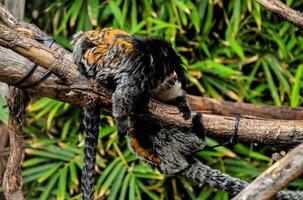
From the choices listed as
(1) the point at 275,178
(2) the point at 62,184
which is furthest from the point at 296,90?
(1) the point at 275,178

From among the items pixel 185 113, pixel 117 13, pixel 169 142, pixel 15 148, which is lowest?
pixel 15 148

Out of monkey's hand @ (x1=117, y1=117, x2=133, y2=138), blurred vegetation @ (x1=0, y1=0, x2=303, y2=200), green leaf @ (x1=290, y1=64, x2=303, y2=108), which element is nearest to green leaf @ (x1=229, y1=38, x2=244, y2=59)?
blurred vegetation @ (x1=0, y1=0, x2=303, y2=200)

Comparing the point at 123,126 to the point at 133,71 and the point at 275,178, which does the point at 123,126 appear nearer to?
the point at 133,71

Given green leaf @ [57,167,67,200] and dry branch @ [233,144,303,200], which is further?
green leaf @ [57,167,67,200]

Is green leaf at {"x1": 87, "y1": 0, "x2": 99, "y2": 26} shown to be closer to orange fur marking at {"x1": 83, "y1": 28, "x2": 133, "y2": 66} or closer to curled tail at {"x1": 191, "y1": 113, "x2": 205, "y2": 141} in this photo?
orange fur marking at {"x1": 83, "y1": 28, "x2": 133, "y2": 66}

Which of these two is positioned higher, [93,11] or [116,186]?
[93,11]

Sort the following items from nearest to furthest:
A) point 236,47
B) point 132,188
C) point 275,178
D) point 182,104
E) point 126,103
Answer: point 275,178
point 126,103
point 182,104
point 132,188
point 236,47

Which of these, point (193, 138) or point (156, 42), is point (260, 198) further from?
point (156, 42)
